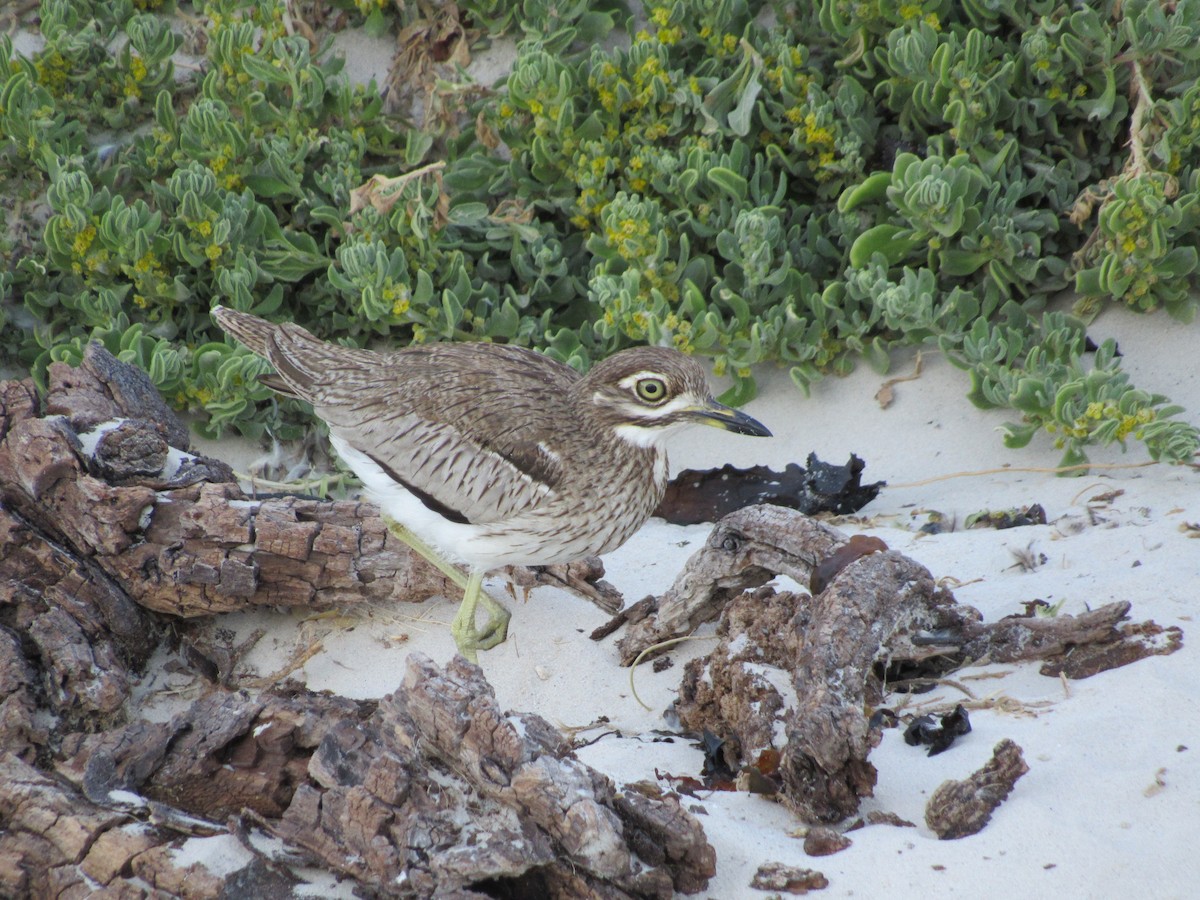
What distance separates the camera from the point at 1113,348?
5.36 meters

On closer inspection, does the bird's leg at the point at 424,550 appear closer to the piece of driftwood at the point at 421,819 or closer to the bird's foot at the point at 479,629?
the bird's foot at the point at 479,629

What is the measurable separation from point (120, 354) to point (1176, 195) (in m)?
4.95

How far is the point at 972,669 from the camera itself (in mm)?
3977

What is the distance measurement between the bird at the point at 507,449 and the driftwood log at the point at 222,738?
32cm

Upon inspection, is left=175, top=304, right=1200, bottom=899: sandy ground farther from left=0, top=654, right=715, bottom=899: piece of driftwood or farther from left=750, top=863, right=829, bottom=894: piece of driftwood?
left=0, top=654, right=715, bottom=899: piece of driftwood

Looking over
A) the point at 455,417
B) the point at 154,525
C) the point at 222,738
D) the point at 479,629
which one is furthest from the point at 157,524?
the point at 222,738

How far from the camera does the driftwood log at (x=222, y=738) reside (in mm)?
2947

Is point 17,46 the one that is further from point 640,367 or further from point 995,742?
point 995,742

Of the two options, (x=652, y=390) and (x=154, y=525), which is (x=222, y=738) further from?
(x=652, y=390)

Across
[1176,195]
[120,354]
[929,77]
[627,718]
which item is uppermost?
[929,77]

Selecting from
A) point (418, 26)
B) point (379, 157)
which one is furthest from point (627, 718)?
point (418, 26)

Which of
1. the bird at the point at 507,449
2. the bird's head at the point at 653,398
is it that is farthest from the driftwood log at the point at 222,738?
the bird's head at the point at 653,398

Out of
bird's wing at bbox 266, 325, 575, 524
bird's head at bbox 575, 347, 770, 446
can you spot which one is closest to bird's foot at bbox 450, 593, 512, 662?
bird's wing at bbox 266, 325, 575, 524

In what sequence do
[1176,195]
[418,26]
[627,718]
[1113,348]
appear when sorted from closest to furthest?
[627,718] → [1113,348] → [1176,195] → [418,26]
